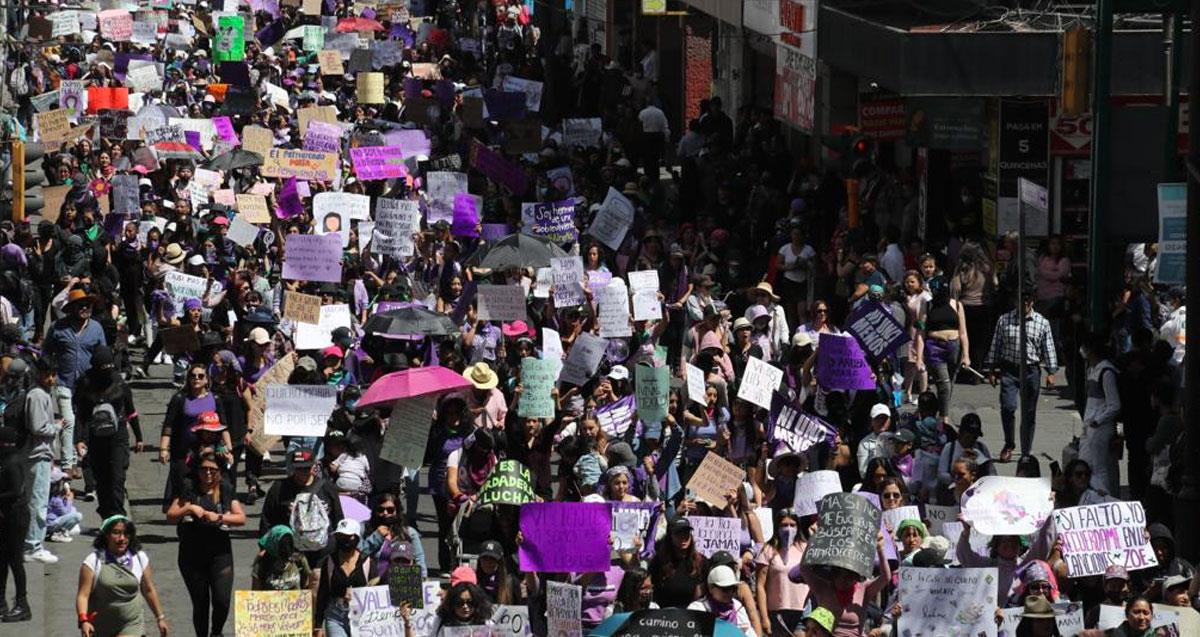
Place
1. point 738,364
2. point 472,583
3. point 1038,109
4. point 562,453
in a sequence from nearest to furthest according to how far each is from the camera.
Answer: point 472,583 < point 562,453 < point 738,364 < point 1038,109

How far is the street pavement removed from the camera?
16500 millimetres

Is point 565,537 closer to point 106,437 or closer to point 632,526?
point 632,526

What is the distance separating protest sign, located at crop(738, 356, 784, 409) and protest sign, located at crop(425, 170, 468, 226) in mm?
10792

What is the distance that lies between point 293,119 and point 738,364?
754 inches

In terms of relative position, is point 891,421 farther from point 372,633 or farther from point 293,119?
point 293,119

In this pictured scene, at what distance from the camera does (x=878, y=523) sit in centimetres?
1391

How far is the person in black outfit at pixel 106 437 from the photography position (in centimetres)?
1822

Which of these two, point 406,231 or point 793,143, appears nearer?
point 406,231

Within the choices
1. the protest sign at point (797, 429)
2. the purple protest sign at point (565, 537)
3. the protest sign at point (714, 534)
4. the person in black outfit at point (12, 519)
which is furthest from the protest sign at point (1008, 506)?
the person in black outfit at point (12, 519)

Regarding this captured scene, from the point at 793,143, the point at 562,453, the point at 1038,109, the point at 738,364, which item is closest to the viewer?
the point at 562,453

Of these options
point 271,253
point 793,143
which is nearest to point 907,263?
point 271,253

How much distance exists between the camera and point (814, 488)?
15094 mm

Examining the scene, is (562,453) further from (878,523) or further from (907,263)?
(907,263)

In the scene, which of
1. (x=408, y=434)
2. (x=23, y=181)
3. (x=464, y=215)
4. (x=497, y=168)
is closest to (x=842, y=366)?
(x=408, y=434)
